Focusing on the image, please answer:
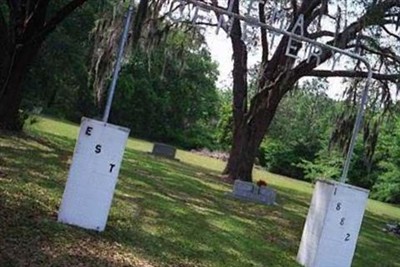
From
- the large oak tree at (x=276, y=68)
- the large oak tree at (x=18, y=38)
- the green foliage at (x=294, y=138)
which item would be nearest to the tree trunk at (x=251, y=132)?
the large oak tree at (x=276, y=68)

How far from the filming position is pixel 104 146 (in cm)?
648

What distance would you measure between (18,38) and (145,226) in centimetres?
336

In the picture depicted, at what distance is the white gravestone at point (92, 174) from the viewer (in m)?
6.45

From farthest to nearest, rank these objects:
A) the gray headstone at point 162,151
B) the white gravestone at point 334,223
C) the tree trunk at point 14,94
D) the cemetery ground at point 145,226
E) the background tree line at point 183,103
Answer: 1. the gray headstone at point 162,151
2. the background tree line at point 183,103
3. the tree trunk at point 14,94
4. the white gravestone at point 334,223
5. the cemetery ground at point 145,226

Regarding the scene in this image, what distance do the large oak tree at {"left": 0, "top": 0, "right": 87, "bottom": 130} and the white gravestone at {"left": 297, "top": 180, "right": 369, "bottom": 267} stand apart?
4.56 meters

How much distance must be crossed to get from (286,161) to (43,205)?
31779 mm

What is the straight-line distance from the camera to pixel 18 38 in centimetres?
845

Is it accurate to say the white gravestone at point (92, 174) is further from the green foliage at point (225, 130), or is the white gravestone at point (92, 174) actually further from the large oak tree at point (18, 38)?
the green foliage at point (225, 130)

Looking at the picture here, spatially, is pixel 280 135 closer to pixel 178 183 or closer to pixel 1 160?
pixel 178 183

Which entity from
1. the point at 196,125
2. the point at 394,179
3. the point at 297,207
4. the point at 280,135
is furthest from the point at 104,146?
the point at 196,125

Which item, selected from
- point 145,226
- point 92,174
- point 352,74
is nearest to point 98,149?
point 92,174

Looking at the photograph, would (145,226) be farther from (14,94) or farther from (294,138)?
(294,138)

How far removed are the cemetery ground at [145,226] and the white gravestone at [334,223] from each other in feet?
1.56

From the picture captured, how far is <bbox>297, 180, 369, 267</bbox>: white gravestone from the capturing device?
7430mm
